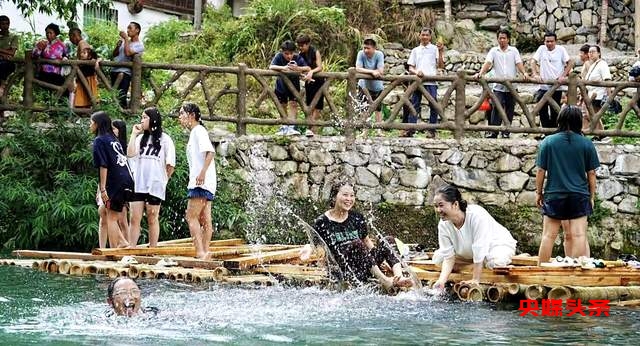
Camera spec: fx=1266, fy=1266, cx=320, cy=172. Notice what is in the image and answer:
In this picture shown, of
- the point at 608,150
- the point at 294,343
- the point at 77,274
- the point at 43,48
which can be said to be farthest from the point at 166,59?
the point at 294,343

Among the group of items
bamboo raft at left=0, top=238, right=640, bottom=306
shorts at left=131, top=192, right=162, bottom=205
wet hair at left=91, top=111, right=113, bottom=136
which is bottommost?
bamboo raft at left=0, top=238, right=640, bottom=306

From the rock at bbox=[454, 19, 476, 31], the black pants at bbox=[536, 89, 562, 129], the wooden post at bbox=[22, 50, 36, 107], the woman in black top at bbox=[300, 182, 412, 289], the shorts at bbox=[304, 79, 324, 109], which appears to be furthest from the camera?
the rock at bbox=[454, 19, 476, 31]

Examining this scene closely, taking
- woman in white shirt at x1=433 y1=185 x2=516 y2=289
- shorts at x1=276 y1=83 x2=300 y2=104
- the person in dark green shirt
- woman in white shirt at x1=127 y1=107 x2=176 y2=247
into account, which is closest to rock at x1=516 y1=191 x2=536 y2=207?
shorts at x1=276 y1=83 x2=300 y2=104

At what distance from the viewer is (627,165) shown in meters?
18.0

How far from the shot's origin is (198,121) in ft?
45.3

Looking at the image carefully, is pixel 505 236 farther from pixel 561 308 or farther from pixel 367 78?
pixel 367 78

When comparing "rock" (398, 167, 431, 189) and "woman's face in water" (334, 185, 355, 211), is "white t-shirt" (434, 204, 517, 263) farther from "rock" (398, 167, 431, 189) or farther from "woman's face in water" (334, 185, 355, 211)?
"rock" (398, 167, 431, 189)

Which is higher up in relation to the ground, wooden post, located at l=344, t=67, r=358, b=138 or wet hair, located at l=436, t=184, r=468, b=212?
wooden post, located at l=344, t=67, r=358, b=138

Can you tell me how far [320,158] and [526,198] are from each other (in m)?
3.02

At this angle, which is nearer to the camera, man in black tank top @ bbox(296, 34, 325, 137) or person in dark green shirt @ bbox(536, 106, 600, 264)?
person in dark green shirt @ bbox(536, 106, 600, 264)

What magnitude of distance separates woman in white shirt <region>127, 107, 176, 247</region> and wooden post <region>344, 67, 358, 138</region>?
409 cm

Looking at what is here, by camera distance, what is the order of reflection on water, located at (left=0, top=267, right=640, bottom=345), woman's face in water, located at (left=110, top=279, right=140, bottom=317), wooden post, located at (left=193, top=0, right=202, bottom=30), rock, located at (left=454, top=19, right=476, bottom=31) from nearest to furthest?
reflection on water, located at (left=0, top=267, right=640, bottom=345) → woman's face in water, located at (left=110, top=279, right=140, bottom=317) → rock, located at (left=454, top=19, right=476, bottom=31) → wooden post, located at (left=193, top=0, right=202, bottom=30)

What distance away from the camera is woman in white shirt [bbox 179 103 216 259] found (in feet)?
44.7

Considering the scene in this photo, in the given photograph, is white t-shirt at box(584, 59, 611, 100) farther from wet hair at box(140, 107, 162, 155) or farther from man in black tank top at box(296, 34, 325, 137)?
wet hair at box(140, 107, 162, 155)
